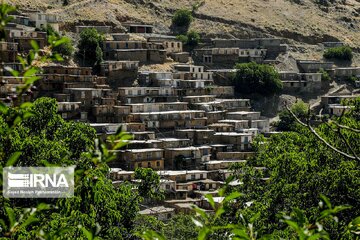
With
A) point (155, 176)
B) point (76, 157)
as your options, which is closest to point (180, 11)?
point (155, 176)

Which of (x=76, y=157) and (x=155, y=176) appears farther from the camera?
(x=155, y=176)

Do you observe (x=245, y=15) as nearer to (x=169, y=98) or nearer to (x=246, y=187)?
(x=169, y=98)

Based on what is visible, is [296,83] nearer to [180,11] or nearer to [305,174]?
[180,11]

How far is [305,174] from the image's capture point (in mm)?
20234

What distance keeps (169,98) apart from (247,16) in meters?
14.2

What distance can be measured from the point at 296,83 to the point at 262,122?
20.3 feet

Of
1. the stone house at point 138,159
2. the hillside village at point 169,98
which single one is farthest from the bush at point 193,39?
the stone house at point 138,159

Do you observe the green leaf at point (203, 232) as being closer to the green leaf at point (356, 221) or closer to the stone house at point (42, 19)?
the green leaf at point (356, 221)

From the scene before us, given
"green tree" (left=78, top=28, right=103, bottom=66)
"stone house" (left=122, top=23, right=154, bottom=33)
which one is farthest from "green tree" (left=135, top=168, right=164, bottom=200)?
"stone house" (left=122, top=23, right=154, bottom=33)

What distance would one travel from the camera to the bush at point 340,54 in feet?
158

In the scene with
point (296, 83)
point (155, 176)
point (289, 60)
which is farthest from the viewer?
point (289, 60)

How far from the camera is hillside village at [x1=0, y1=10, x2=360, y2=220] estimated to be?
107ft

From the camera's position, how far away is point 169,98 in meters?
38.2

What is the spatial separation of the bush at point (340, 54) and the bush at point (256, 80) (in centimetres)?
665
